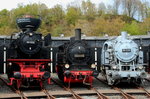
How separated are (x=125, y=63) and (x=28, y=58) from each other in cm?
441

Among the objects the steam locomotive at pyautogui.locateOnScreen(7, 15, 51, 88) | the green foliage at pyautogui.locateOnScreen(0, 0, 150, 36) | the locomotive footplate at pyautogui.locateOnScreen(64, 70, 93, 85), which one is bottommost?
the locomotive footplate at pyautogui.locateOnScreen(64, 70, 93, 85)

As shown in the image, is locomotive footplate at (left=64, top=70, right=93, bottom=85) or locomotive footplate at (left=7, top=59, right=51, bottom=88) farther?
locomotive footplate at (left=64, top=70, right=93, bottom=85)

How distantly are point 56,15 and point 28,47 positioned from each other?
187ft

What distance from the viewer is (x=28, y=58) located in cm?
1257

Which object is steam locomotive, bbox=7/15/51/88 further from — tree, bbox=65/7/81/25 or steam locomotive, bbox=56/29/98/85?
tree, bbox=65/7/81/25

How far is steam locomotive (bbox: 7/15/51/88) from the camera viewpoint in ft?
39.0

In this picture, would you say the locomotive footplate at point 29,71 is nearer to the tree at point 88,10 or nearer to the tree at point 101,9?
the tree at point 88,10

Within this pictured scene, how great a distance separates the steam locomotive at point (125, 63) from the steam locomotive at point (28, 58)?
3.04 m

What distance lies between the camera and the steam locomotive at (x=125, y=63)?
1258cm

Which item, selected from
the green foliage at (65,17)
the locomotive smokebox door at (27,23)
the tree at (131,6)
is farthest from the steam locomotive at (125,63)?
the tree at (131,6)

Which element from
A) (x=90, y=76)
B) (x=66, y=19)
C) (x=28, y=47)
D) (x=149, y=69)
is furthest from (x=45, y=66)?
(x=66, y=19)

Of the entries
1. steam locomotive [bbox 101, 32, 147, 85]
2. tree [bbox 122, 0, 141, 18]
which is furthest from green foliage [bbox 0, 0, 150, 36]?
steam locomotive [bbox 101, 32, 147, 85]

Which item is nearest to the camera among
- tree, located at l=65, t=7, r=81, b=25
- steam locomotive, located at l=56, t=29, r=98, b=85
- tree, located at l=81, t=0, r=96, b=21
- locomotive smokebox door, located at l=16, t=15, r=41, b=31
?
steam locomotive, located at l=56, t=29, r=98, b=85

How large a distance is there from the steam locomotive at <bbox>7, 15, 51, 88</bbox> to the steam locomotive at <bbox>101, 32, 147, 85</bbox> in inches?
120
